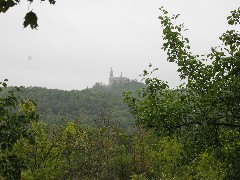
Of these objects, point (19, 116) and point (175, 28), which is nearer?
point (19, 116)

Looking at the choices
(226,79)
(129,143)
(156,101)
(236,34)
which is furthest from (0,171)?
(129,143)

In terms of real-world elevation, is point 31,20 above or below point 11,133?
above

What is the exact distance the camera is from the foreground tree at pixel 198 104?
7.76 metres

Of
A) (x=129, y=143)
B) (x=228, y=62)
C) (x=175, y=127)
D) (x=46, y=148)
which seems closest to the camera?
(x=228, y=62)

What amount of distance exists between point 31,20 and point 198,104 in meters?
5.80

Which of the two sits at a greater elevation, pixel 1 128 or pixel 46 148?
pixel 1 128

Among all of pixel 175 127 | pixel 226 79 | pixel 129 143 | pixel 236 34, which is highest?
pixel 236 34

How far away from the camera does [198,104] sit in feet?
26.2

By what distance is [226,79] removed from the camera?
7.76 metres

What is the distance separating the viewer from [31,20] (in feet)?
10.3

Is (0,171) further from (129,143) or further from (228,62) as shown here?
(129,143)

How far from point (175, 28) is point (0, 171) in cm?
610

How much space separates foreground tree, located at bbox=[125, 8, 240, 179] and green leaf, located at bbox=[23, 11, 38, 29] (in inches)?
215

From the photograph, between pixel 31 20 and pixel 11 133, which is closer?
pixel 31 20
